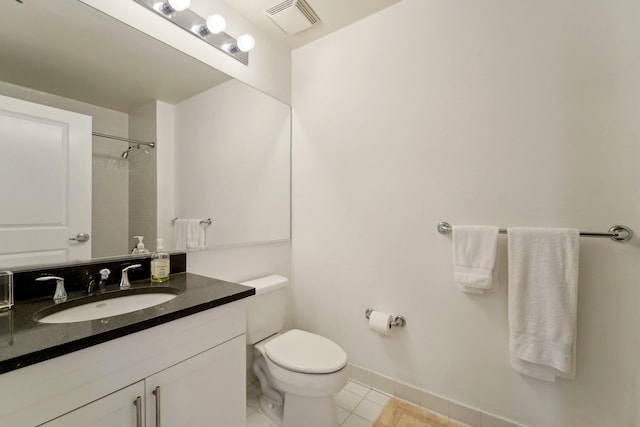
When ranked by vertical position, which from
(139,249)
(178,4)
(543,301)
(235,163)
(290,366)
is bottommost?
(290,366)

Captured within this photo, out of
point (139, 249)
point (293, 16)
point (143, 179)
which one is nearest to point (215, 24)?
point (293, 16)

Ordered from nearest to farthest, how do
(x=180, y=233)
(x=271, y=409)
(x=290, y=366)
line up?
(x=290, y=366) → (x=180, y=233) → (x=271, y=409)

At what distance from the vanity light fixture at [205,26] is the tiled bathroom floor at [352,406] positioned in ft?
6.80

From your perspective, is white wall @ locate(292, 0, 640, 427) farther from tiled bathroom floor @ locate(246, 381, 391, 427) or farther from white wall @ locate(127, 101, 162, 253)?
white wall @ locate(127, 101, 162, 253)

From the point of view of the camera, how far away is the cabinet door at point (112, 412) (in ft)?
2.11

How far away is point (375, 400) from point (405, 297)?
25.3 inches

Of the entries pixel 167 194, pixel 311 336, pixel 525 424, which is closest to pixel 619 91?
pixel 525 424

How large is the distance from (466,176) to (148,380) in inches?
61.4

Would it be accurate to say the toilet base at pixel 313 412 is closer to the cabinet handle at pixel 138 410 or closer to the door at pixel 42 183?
the cabinet handle at pixel 138 410

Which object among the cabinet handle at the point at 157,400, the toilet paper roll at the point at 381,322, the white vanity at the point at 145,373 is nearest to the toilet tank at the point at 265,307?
the white vanity at the point at 145,373

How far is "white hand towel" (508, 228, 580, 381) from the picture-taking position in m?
1.10

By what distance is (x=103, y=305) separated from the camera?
1.00 metres

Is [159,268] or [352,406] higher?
[159,268]

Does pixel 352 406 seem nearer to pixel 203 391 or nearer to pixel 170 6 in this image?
pixel 203 391
